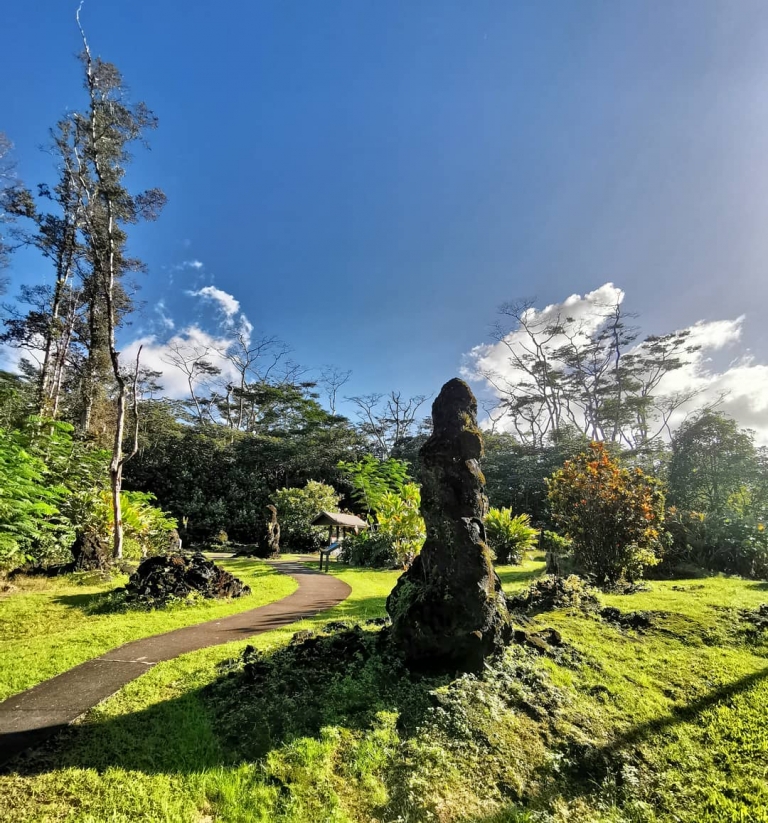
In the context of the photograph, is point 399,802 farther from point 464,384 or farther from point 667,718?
point 464,384

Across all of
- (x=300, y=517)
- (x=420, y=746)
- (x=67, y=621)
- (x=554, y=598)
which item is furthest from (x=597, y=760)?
(x=300, y=517)

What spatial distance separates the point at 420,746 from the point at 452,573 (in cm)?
159

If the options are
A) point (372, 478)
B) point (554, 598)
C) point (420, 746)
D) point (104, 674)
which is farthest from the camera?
point (372, 478)

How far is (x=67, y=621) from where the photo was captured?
6102 millimetres

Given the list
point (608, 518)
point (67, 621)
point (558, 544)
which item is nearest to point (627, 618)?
point (608, 518)

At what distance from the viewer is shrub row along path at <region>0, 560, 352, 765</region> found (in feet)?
A: 10.3

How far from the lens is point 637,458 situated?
75.4ft

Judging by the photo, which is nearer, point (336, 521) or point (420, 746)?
point (420, 746)

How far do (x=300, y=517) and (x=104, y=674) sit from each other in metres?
16.5

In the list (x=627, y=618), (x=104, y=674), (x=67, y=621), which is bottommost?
(x=627, y=618)

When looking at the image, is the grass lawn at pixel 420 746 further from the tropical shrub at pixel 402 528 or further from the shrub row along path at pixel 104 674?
the tropical shrub at pixel 402 528

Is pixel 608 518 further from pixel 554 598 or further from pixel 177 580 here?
pixel 177 580

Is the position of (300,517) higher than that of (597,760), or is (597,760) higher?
(300,517)

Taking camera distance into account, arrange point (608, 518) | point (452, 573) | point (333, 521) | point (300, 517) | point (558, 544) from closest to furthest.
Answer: point (452, 573)
point (608, 518)
point (558, 544)
point (333, 521)
point (300, 517)
